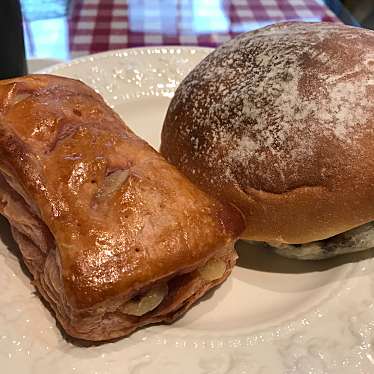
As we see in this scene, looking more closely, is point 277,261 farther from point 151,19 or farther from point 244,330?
point 151,19

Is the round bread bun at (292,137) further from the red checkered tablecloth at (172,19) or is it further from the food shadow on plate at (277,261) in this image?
the red checkered tablecloth at (172,19)

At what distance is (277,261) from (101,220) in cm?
45

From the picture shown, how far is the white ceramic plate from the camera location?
96 cm

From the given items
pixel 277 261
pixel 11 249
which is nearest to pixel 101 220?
pixel 11 249

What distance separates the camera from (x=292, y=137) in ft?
3.45

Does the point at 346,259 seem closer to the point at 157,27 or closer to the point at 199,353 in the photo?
the point at 199,353

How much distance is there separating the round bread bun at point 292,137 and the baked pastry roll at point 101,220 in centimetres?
9

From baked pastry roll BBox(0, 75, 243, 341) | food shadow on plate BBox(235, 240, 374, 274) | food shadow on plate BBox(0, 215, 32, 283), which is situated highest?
baked pastry roll BBox(0, 75, 243, 341)

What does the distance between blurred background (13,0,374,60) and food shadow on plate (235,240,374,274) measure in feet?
4.04

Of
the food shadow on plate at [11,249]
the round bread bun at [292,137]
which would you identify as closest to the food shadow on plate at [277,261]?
the round bread bun at [292,137]

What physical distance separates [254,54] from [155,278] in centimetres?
54

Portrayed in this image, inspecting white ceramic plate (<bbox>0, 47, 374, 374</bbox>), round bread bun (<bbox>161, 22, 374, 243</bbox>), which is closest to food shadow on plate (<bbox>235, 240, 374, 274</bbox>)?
white ceramic plate (<bbox>0, 47, 374, 374</bbox>)

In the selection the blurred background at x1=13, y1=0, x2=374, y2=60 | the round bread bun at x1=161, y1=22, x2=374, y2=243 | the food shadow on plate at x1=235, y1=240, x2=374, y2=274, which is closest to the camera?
the round bread bun at x1=161, y1=22, x2=374, y2=243

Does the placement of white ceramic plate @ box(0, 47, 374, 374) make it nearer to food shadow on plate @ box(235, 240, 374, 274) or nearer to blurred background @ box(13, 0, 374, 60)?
food shadow on plate @ box(235, 240, 374, 274)
